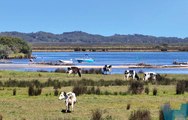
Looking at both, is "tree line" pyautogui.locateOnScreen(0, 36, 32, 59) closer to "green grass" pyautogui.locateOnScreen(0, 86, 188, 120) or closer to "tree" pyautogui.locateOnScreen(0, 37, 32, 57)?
"tree" pyautogui.locateOnScreen(0, 37, 32, 57)

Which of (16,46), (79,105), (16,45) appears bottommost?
(79,105)

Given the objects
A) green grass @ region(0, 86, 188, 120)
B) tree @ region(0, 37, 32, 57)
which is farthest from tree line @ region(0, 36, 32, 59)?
green grass @ region(0, 86, 188, 120)

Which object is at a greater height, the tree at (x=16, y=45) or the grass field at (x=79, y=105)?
the tree at (x=16, y=45)

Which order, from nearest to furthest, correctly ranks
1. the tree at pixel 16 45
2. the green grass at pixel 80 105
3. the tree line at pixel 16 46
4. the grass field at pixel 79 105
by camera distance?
1. the grass field at pixel 79 105
2. the green grass at pixel 80 105
3. the tree line at pixel 16 46
4. the tree at pixel 16 45

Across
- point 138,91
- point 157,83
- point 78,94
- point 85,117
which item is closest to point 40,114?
point 85,117

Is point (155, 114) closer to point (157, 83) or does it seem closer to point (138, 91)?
point (138, 91)

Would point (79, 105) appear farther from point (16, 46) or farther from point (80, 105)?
point (16, 46)

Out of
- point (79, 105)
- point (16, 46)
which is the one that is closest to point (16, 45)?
point (16, 46)

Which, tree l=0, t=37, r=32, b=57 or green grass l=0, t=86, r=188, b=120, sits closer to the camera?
green grass l=0, t=86, r=188, b=120

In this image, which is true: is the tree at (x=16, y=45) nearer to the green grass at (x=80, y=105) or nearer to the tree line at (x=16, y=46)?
the tree line at (x=16, y=46)

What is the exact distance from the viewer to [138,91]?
97.1 ft

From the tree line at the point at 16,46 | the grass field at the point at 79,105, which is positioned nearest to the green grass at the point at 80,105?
the grass field at the point at 79,105

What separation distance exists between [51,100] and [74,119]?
274 inches

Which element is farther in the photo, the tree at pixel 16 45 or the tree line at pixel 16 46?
the tree at pixel 16 45
